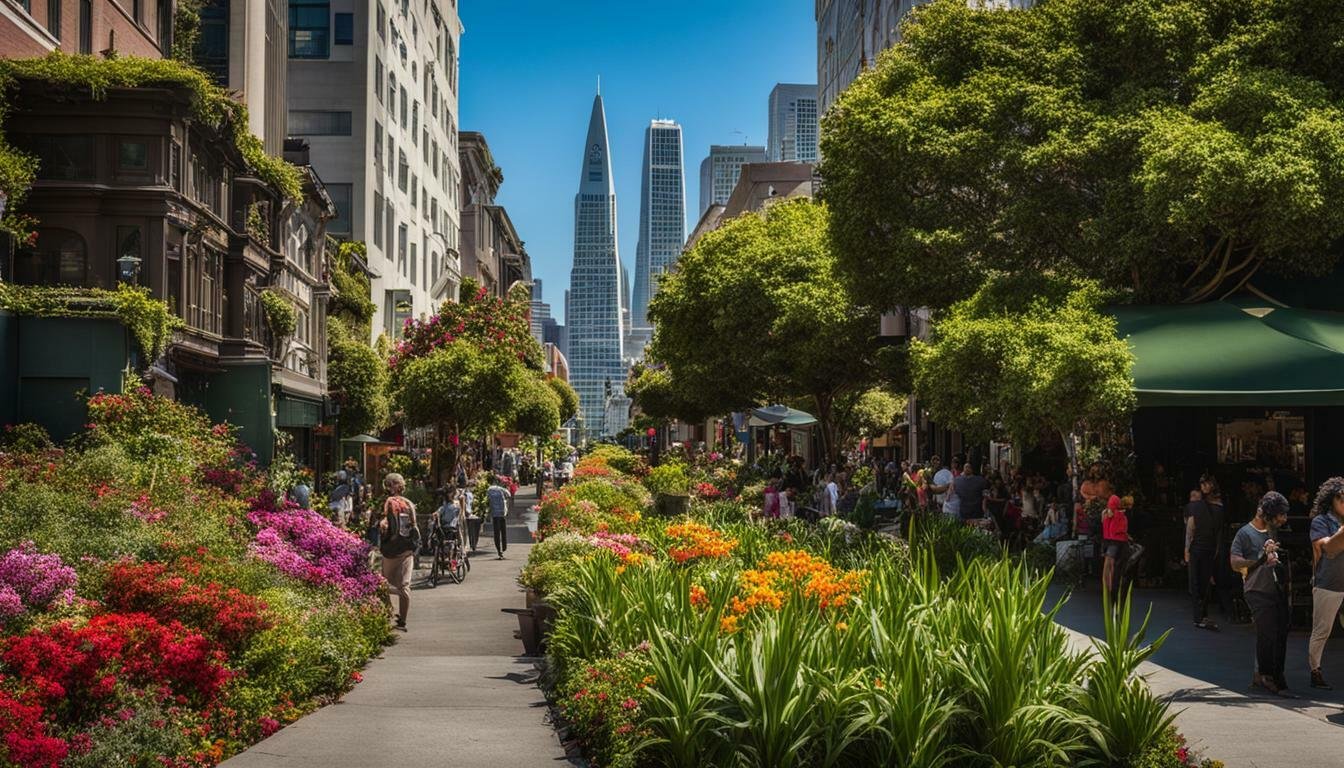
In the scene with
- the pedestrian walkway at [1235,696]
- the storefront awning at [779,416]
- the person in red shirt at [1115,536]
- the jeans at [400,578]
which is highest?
the storefront awning at [779,416]

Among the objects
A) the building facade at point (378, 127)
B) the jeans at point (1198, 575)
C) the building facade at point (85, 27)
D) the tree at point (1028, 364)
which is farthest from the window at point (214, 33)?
the jeans at point (1198, 575)

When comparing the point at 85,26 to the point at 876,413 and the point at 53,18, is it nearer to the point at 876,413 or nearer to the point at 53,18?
the point at 53,18

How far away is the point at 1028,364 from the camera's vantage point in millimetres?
18438

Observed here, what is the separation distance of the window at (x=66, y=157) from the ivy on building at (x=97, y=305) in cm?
244

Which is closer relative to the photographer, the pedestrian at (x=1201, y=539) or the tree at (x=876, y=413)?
the pedestrian at (x=1201, y=539)

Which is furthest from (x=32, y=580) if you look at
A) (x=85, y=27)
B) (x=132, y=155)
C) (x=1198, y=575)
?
(x=85, y=27)

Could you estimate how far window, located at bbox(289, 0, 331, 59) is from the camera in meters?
54.0

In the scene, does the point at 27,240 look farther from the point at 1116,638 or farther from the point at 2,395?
the point at 1116,638

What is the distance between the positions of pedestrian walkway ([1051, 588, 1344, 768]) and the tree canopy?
2749 mm

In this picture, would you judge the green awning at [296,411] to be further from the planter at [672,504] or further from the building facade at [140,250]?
the planter at [672,504]

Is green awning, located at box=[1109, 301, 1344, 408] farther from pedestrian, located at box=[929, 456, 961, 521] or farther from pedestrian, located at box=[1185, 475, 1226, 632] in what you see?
pedestrian, located at box=[929, 456, 961, 521]

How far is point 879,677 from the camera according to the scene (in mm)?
8070

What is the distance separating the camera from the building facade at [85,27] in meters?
26.2

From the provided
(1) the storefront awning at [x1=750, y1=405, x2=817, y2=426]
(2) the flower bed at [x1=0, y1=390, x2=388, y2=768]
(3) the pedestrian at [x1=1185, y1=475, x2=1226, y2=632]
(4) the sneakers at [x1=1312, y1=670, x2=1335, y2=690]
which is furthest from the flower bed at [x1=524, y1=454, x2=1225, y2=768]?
(1) the storefront awning at [x1=750, y1=405, x2=817, y2=426]
